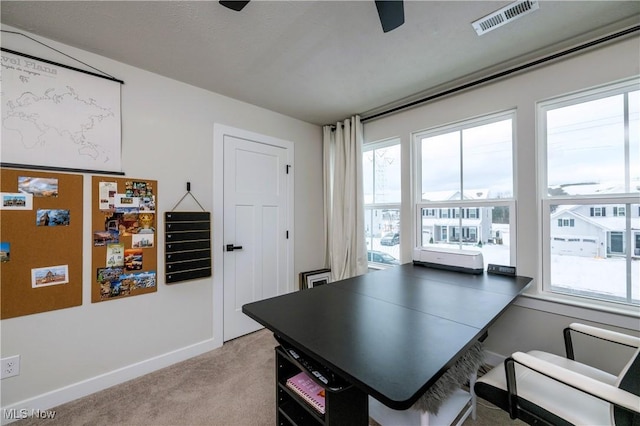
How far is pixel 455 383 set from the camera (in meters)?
1.36

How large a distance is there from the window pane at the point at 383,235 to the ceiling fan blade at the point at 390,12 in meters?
2.10

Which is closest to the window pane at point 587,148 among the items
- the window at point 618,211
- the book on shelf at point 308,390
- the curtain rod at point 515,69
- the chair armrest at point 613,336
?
the window at point 618,211

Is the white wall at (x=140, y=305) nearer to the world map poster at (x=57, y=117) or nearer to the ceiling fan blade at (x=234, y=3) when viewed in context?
the world map poster at (x=57, y=117)

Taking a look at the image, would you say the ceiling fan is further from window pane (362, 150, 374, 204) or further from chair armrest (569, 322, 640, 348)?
window pane (362, 150, 374, 204)

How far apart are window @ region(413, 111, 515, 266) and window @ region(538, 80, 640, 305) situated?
0.85ft

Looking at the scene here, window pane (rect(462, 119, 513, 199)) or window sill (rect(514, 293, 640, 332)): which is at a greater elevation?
window pane (rect(462, 119, 513, 199))

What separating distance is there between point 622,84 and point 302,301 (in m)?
2.64

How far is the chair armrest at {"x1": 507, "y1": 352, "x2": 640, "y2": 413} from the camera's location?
872 millimetres

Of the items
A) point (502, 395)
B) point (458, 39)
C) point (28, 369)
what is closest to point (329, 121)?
point (458, 39)

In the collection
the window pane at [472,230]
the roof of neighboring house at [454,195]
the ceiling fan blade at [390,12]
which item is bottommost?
the window pane at [472,230]

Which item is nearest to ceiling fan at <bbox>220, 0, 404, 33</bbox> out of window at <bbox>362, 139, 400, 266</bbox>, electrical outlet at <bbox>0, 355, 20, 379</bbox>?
window at <bbox>362, 139, 400, 266</bbox>

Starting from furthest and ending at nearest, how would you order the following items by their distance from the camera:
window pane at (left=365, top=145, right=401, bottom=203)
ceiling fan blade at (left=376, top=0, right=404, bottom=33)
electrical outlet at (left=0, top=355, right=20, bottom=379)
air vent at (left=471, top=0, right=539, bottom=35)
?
window pane at (left=365, top=145, right=401, bottom=203) → electrical outlet at (left=0, top=355, right=20, bottom=379) → air vent at (left=471, top=0, right=539, bottom=35) → ceiling fan blade at (left=376, top=0, right=404, bottom=33)

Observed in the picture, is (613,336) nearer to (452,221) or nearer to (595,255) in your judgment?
(595,255)

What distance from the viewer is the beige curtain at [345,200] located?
3139 millimetres
